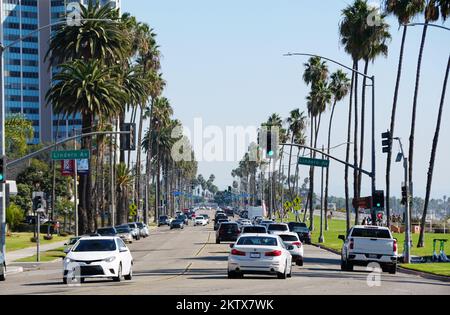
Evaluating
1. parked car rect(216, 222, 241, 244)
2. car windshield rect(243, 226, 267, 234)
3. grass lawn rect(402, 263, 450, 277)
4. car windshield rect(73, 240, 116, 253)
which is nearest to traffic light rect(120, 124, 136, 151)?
car windshield rect(243, 226, 267, 234)

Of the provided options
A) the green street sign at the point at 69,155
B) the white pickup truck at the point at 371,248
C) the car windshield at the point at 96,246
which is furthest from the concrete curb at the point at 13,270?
the white pickup truck at the point at 371,248

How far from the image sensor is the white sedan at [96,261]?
32.8 m

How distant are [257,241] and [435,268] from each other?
43.7 ft

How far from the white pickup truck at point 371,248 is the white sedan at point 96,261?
37.5ft

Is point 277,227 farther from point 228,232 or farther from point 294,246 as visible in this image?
point 294,246

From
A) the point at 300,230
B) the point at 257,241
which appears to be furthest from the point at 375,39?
the point at 257,241

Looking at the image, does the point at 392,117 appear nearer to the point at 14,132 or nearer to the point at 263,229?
the point at 263,229

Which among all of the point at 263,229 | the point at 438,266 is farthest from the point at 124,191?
the point at 438,266

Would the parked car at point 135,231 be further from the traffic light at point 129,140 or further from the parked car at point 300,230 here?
the traffic light at point 129,140

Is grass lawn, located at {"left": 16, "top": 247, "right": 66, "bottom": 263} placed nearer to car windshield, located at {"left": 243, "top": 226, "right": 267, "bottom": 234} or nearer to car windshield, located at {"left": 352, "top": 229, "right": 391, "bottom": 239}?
car windshield, located at {"left": 243, "top": 226, "right": 267, "bottom": 234}

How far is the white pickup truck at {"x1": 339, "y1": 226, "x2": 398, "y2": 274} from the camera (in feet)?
136

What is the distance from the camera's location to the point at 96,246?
33.8 meters

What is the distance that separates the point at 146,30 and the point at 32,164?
36.7 meters

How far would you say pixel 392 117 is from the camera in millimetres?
69250
